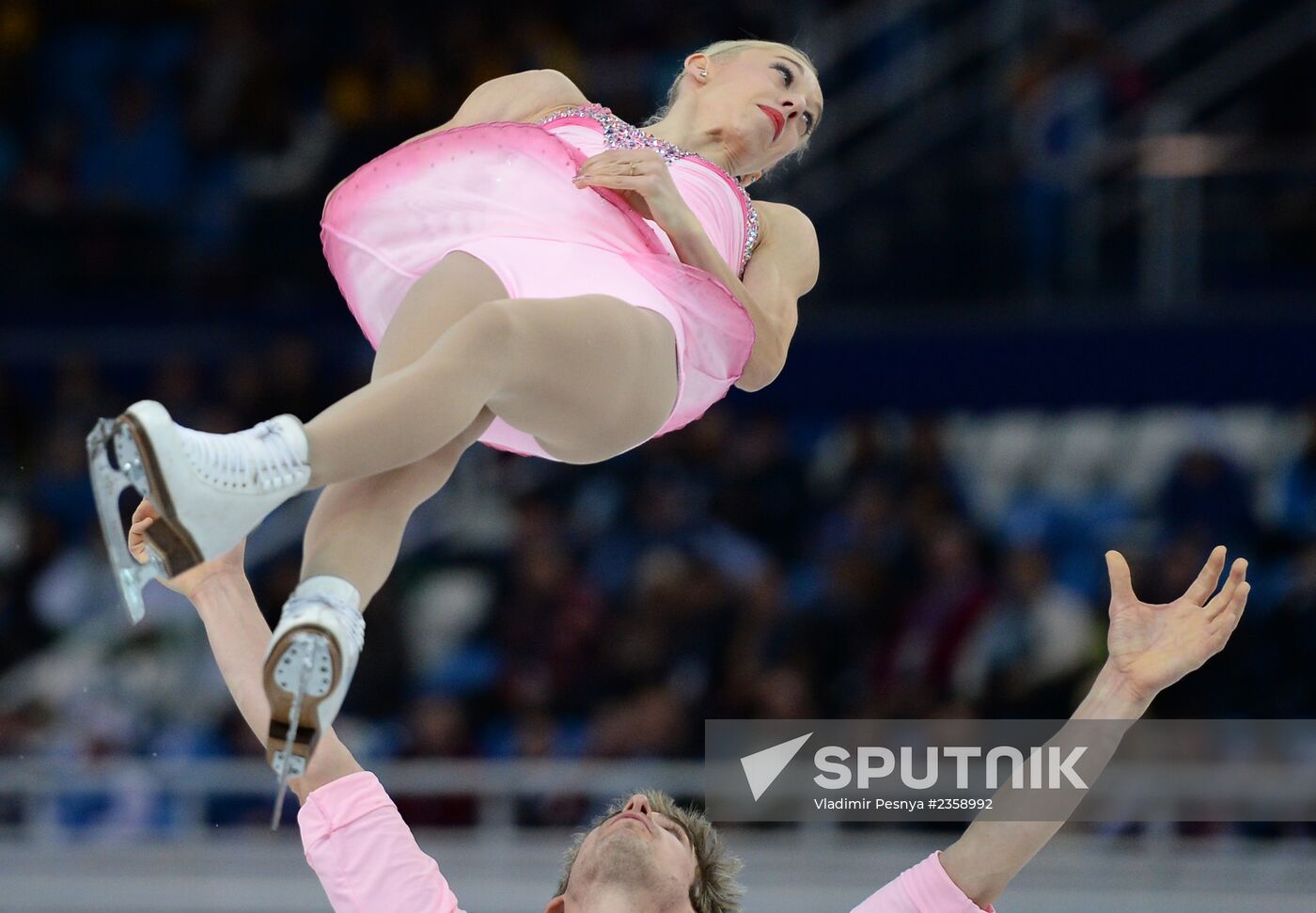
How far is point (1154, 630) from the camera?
329 centimetres

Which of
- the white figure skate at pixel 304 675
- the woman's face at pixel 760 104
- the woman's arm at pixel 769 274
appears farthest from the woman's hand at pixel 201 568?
the woman's face at pixel 760 104

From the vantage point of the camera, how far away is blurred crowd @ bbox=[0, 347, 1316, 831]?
633cm

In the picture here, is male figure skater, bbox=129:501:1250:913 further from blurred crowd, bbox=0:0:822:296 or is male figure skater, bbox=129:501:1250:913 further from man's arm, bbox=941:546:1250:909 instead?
blurred crowd, bbox=0:0:822:296

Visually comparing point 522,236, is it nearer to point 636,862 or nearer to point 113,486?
point 113,486

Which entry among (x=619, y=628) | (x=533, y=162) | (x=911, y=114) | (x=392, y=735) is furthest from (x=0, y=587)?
(x=533, y=162)

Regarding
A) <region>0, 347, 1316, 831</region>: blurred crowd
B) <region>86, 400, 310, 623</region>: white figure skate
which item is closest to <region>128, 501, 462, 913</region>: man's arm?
<region>86, 400, 310, 623</region>: white figure skate

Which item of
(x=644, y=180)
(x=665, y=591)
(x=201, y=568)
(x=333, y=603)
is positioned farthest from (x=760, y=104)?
(x=665, y=591)

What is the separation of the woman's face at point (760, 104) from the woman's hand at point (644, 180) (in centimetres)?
47

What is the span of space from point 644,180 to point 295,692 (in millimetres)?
1038

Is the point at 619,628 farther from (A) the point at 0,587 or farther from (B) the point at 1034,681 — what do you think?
(A) the point at 0,587

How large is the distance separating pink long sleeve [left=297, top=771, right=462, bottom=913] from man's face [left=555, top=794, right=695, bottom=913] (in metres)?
0.25

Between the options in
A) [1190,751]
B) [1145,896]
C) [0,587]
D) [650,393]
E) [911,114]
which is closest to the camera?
[650,393]

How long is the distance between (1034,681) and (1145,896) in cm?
109

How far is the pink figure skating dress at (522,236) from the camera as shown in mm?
3195
